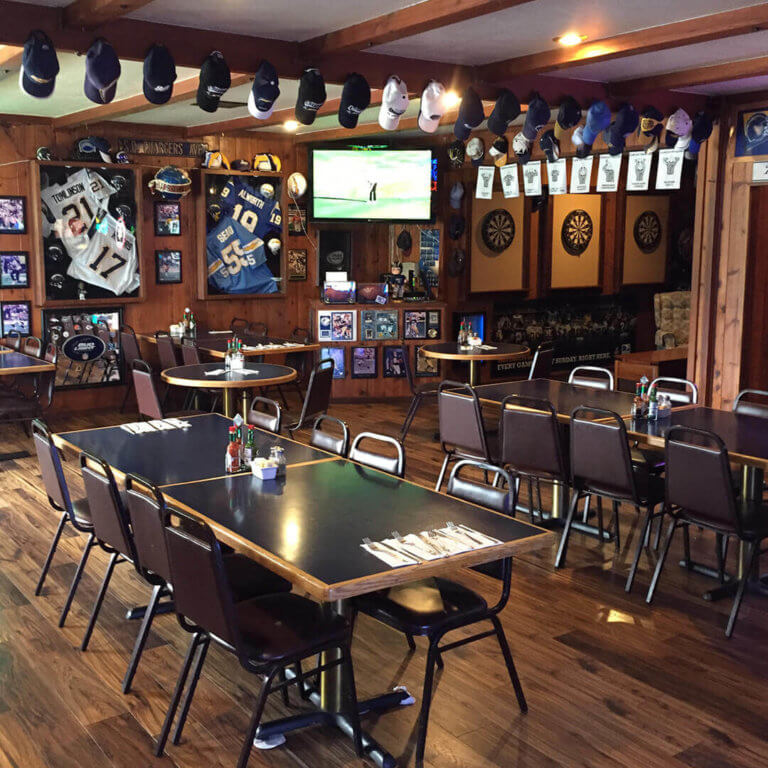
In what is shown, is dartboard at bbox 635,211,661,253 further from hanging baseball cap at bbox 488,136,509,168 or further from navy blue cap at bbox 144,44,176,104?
navy blue cap at bbox 144,44,176,104

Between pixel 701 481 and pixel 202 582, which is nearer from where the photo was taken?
pixel 202 582

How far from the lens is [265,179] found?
10.3m

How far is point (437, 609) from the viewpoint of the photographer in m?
3.34

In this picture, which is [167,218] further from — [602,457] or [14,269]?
[602,457]

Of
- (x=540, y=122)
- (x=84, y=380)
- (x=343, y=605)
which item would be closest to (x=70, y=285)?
(x=84, y=380)

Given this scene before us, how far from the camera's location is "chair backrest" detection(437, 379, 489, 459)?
5.49 metres

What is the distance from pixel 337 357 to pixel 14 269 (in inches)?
130

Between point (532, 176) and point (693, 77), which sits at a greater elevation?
point (693, 77)

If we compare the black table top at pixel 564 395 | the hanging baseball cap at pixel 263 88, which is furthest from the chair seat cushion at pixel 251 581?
the hanging baseball cap at pixel 263 88

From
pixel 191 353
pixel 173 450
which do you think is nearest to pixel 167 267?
pixel 191 353

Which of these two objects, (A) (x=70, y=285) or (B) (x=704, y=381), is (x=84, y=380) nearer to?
(A) (x=70, y=285)

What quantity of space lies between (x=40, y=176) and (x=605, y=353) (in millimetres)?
7601

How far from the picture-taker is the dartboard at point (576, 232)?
12.1m

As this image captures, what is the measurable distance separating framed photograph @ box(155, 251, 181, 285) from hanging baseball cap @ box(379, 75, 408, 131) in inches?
183
